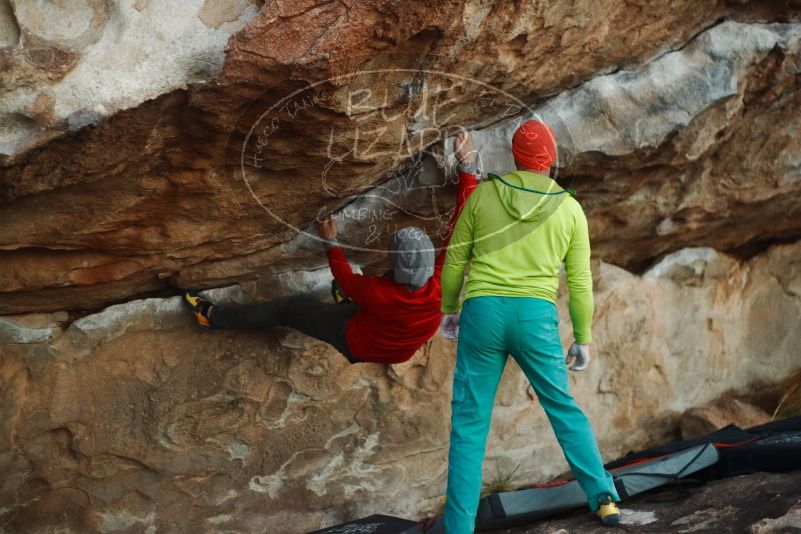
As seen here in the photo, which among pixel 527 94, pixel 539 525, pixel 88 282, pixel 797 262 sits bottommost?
pixel 539 525

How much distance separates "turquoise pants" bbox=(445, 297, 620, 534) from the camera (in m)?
3.37

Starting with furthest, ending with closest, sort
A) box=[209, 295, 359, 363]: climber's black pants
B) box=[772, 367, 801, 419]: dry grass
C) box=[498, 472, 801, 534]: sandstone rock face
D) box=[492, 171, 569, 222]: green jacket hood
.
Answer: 1. box=[772, 367, 801, 419]: dry grass
2. box=[209, 295, 359, 363]: climber's black pants
3. box=[498, 472, 801, 534]: sandstone rock face
4. box=[492, 171, 569, 222]: green jacket hood

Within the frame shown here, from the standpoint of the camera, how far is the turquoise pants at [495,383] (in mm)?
3369

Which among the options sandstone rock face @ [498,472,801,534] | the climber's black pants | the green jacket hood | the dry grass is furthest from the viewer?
the dry grass

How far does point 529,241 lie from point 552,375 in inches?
19.6

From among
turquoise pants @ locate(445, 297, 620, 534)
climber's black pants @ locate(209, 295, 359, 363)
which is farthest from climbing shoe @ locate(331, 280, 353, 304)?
turquoise pants @ locate(445, 297, 620, 534)

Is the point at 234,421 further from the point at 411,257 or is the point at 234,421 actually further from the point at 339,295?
the point at 411,257

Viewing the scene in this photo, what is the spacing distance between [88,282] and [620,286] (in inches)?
115

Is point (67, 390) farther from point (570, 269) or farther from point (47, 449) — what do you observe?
point (570, 269)

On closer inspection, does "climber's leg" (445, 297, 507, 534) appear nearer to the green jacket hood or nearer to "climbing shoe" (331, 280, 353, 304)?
the green jacket hood

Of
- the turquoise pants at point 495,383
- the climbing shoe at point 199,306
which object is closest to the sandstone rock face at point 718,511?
the turquoise pants at point 495,383

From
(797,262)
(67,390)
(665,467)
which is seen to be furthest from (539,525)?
(797,262)

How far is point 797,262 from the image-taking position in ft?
19.6

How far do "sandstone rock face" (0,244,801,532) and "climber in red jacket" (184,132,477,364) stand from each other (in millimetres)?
254
